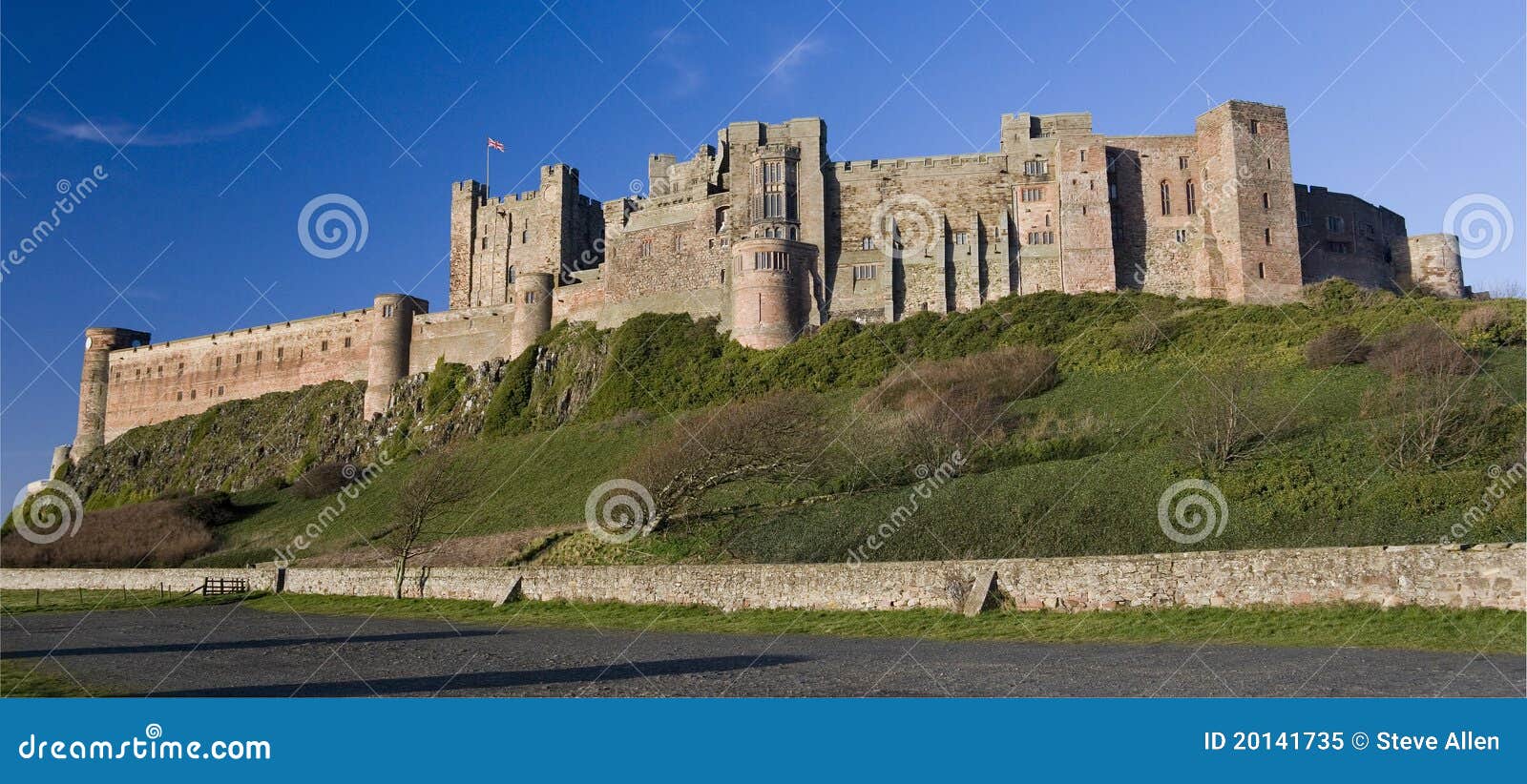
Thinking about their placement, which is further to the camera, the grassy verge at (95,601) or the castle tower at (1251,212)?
the castle tower at (1251,212)

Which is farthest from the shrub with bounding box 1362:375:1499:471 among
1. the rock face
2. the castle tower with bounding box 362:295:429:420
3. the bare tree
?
the castle tower with bounding box 362:295:429:420

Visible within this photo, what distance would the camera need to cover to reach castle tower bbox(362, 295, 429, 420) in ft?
227

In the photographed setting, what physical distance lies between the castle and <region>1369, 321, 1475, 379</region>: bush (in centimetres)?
1479

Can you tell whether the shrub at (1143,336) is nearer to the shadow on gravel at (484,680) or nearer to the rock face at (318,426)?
the rock face at (318,426)

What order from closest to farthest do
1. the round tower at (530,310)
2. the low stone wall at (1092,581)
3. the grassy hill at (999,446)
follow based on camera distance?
the low stone wall at (1092,581) < the grassy hill at (999,446) < the round tower at (530,310)

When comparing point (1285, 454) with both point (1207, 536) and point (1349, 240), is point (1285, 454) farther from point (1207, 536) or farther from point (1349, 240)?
point (1349, 240)

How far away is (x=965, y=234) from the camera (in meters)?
55.5

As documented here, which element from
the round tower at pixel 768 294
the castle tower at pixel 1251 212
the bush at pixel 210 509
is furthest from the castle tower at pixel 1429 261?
the bush at pixel 210 509

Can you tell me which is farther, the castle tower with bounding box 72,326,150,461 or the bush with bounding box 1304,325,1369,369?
the castle tower with bounding box 72,326,150,461

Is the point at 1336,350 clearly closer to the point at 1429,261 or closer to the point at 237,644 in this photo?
the point at 1429,261

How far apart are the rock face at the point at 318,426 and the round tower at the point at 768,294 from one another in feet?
28.5

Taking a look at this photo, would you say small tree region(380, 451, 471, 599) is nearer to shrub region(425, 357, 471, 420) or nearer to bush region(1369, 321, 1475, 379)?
shrub region(425, 357, 471, 420)

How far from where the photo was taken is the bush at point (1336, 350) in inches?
1380

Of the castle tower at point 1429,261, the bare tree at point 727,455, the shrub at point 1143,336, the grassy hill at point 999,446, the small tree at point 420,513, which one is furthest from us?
the castle tower at point 1429,261
